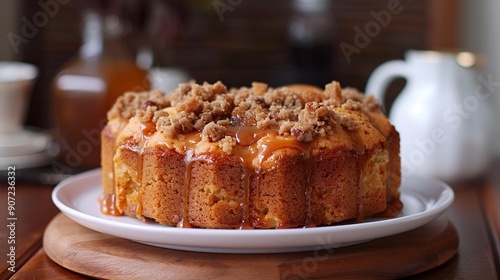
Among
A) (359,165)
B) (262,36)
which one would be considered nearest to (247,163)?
(359,165)

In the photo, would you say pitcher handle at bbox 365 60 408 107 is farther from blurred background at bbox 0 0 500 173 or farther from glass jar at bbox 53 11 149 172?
blurred background at bbox 0 0 500 173

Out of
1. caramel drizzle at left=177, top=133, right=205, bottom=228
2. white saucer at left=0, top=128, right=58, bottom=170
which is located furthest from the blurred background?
caramel drizzle at left=177, top=133, right=205, bottom=228

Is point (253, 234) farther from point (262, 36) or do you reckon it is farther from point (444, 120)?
point (262, 36)

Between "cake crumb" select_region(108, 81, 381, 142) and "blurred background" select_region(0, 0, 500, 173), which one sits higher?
"cake crumb" select_region(108, 81, 381, 142)

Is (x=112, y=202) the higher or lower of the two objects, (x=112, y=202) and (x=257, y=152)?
the lower

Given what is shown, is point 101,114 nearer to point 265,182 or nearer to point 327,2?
point 265,182

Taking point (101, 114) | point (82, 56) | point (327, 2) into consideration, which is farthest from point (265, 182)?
point (327, 2)

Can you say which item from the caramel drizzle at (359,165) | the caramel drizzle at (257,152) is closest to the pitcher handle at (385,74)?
the caramel drizzle at (359,165)
